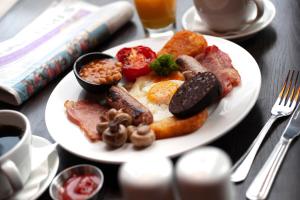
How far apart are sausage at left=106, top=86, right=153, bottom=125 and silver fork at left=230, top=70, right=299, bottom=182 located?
30cm

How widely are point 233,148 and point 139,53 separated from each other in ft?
1.93

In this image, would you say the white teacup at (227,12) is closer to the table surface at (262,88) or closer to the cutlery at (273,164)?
the table surface at (262,88)

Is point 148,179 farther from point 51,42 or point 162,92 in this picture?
point 51,42

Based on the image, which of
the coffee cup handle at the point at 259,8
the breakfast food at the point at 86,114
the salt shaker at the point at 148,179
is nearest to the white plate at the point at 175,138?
the breakfast food at the point at 86,114

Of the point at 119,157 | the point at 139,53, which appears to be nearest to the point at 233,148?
the point at 119,157

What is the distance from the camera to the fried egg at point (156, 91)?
1530 millimetres

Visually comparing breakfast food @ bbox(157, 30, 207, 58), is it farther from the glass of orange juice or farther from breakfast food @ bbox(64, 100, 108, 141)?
breakfast food @ bbox(64, 100, 108, 141)

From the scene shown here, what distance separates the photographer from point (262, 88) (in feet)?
5.33

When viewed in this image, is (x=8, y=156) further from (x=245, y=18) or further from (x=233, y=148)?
(x=245, y=18)

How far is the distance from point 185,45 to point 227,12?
0.25 meters

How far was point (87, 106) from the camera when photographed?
5.24ft

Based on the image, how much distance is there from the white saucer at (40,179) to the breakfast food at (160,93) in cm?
13

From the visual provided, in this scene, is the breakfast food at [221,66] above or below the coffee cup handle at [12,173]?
below

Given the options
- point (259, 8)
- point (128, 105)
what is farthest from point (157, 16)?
point (128, 105)
